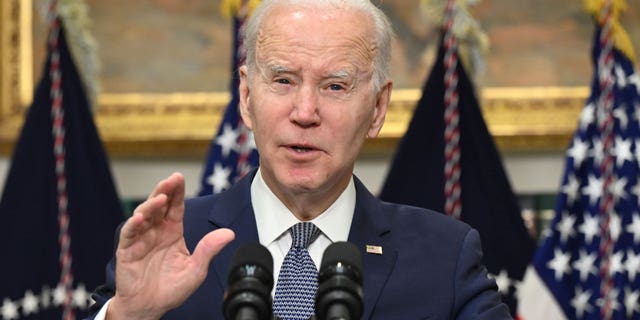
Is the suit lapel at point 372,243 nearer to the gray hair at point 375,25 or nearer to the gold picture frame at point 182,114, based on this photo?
the gray hair at point 375,25

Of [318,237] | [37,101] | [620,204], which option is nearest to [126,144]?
[37,101]

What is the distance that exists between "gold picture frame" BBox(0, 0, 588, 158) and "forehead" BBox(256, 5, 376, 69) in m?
3.55

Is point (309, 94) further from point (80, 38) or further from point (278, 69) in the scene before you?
point (80, 38)

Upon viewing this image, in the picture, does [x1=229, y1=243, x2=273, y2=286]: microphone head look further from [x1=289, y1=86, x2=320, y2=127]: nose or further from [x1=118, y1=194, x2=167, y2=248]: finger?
[x1=289, y1=86, x2=320, y2=127]: nose

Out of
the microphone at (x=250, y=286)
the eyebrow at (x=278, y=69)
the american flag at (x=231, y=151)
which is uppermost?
the eyebrow at (x=278, y=69)

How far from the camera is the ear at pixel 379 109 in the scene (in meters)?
2.87

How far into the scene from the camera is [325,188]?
2697 millimetres

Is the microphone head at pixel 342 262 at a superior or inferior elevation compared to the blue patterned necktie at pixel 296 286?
superior

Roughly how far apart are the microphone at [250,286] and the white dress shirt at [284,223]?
72 centimetres

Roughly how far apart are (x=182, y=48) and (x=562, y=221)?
2458mm

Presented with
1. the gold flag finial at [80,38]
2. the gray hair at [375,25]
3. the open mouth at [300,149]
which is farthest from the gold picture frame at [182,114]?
the open mouth at [300,149]

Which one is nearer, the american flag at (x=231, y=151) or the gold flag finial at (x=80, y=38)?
the american flag at (x=231, y=151)

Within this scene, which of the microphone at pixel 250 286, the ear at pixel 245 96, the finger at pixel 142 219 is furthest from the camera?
the ear at pixel 245 96

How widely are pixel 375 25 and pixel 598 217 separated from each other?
11.1 ft
